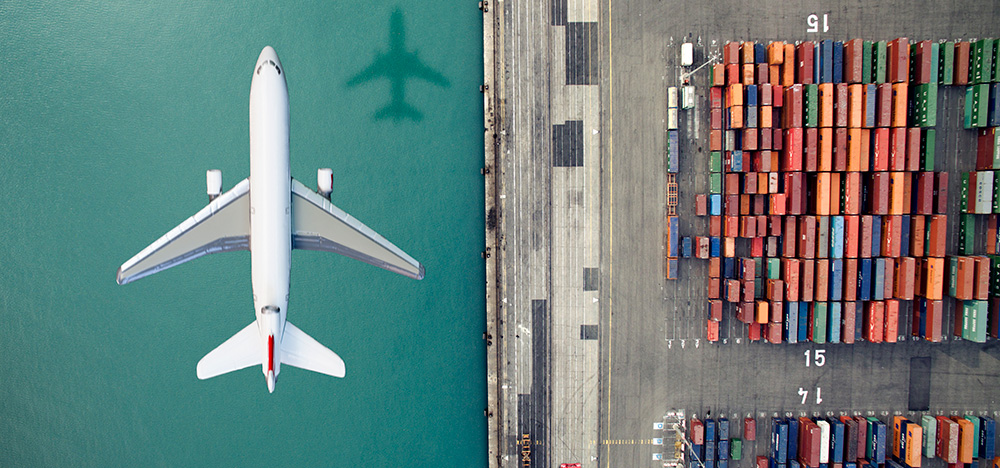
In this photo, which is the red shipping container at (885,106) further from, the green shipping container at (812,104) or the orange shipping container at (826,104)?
the green shipping container at (812,104)

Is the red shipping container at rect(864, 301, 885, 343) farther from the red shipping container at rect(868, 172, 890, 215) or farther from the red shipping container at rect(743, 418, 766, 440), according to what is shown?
the red shipping container at rect(743, 418, 766, 440)

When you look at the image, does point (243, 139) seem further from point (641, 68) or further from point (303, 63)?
point (641, 68)

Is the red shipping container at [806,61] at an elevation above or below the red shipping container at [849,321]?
above

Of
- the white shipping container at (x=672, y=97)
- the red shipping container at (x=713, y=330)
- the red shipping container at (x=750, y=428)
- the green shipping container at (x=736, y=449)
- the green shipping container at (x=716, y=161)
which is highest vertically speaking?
the white shipping container at (x=672, y=97)

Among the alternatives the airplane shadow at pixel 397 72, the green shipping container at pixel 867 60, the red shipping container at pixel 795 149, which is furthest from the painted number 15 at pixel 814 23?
the airplane shadow at pixel 397 72

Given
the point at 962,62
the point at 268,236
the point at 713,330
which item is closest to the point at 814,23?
A: the point at 962,62

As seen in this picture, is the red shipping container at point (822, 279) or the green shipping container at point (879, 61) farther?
the red shipping container at point (822, 279)

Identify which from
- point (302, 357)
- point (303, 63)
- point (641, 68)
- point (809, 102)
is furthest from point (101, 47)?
point (809, 102)
